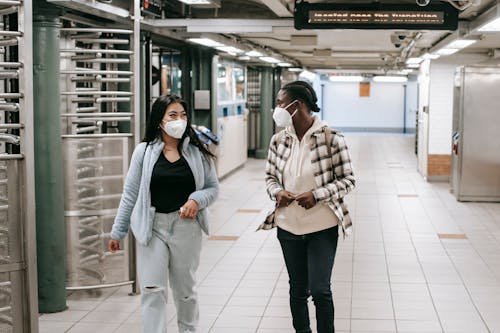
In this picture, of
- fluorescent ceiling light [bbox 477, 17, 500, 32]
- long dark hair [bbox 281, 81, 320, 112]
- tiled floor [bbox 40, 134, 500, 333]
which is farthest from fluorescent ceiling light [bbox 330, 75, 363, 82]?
long dark hair [bbox 281, 81, 320, 112]

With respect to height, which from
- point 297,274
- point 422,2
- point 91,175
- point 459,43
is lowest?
point 297,274

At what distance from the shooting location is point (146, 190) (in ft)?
13.8

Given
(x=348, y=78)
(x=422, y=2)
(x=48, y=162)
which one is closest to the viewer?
(x=48, y=162)

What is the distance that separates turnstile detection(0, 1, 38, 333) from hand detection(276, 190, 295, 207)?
132 centimetres

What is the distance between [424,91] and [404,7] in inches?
337

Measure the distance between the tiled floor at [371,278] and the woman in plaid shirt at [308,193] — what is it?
3.90 feet

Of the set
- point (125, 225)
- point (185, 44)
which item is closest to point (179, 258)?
point (125, 225)

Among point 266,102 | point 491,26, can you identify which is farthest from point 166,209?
point 266,102

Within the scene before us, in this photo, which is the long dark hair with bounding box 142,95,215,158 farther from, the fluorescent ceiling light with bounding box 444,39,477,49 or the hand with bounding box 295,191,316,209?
the fluorescent ceiling light with bounding box 444,39,477,49

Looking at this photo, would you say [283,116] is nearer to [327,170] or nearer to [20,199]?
[327,170]

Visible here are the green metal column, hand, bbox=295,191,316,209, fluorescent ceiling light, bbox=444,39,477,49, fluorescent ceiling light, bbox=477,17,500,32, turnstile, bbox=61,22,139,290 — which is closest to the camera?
hand, bbox=295,191,316,209

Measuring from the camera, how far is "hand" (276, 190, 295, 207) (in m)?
4.09

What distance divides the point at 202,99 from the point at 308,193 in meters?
8.99

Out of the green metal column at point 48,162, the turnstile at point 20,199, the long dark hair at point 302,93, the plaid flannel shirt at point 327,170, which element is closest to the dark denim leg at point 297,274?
the plaid flannel shirt at point 327,170
